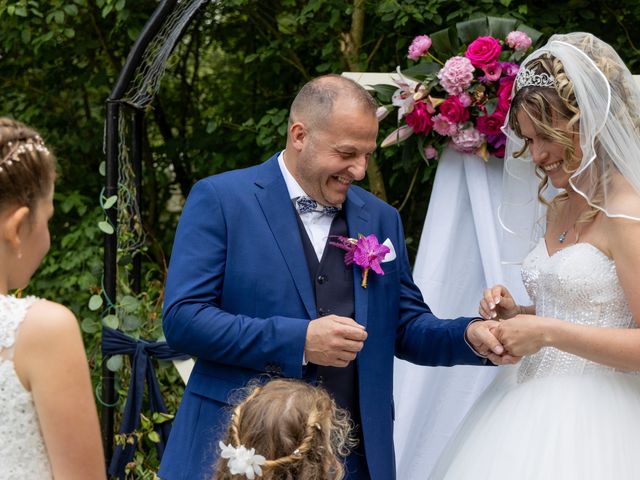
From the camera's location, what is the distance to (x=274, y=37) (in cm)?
586

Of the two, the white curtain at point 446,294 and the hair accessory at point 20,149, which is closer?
the hair accessory at point 20,149

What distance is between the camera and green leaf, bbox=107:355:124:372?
14.6 ft

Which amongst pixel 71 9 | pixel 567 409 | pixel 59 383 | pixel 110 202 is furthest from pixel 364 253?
pixel 71 9

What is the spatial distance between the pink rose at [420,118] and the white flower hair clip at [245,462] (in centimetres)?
211

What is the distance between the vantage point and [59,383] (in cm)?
212

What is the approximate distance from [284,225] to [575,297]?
934 mm

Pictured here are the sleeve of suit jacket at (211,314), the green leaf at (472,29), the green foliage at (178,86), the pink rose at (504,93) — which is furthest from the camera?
the green foliage at (178,86)

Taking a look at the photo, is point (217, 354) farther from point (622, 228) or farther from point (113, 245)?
point (113, 245)

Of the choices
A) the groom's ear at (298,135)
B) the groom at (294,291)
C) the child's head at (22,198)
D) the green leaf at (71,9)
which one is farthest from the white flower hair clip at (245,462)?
the green leaf at (71,9)

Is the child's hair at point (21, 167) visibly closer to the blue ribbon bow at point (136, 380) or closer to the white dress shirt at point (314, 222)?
the white dress shirt at point (314, 222)

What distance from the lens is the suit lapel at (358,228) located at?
10.4 feet

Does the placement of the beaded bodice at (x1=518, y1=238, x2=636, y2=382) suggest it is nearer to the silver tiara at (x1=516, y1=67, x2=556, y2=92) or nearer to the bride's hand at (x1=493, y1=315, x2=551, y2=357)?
the bride's hand at (x1=493, y1=315, x2=551, y2=357)

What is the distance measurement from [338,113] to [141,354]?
1.75m

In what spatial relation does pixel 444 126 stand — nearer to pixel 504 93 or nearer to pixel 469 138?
pixel 469 138
